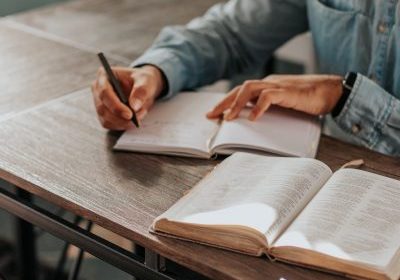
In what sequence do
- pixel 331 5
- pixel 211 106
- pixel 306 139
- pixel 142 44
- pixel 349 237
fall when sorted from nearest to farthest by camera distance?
pixel 349 237 < pixel 306 139 < pixel 211 106 < pixel 331 5 < pixel 142 44

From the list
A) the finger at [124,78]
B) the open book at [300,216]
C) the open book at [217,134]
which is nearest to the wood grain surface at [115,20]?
the finger at [124,78]

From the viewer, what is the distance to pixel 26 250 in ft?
6.16

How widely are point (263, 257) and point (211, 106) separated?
48 centimetres

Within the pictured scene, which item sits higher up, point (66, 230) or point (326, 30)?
point (326, 30)

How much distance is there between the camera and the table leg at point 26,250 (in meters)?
1.84

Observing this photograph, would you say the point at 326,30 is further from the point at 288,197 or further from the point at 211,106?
the point at 288,197

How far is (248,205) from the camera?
893mm

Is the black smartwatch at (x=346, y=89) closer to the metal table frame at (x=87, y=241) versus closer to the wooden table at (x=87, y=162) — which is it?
the wooden table at (x=87, y=162)

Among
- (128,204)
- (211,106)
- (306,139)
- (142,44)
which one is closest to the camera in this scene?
(128,204)

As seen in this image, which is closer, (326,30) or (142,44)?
(326,30)

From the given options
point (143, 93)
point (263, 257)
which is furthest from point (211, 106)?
point (263, 257)

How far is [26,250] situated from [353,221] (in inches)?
48.9

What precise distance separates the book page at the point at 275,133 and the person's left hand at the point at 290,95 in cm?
2

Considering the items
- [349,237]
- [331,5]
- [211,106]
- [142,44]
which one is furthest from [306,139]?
[142,44]
